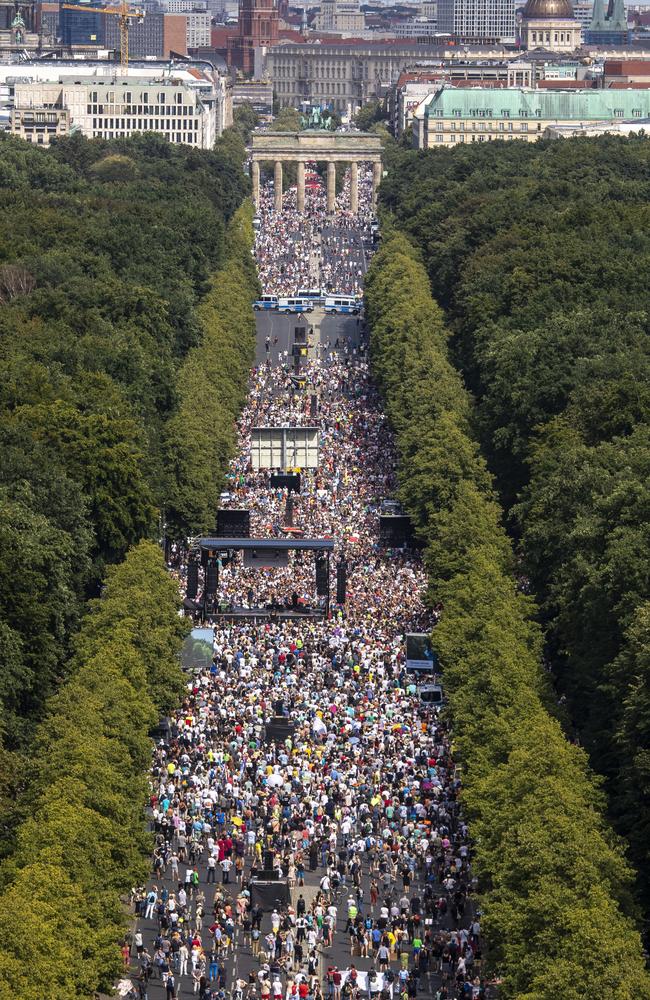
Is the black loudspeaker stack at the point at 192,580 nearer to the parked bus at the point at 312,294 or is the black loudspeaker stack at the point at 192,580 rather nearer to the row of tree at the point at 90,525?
the row of tree at the point at 90,525

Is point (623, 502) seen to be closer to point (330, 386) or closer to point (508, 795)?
point (508, 795)

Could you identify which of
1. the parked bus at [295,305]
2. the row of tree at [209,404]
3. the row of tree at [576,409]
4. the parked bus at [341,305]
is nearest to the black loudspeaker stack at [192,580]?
the row of tree at [209,404]

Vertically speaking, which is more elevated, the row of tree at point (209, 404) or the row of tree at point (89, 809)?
the row of tree at point (209, 404)

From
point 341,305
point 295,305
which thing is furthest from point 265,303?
point 341,305

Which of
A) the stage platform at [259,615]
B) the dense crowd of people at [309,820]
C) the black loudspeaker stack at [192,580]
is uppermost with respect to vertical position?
the black loudspeaker stack at [192,580]

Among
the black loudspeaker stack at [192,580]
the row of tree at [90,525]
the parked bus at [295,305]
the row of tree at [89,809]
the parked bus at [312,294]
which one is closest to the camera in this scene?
the row of tree at [89,809]

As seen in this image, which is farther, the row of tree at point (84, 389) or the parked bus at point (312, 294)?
the parked bus at point (312, 294)
